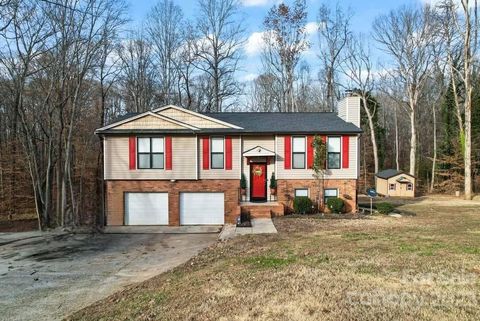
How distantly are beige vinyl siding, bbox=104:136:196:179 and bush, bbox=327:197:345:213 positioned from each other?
693 centimetres

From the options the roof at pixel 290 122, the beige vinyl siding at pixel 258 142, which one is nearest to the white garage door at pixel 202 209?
the beige vinyl siding at pixel 258 142

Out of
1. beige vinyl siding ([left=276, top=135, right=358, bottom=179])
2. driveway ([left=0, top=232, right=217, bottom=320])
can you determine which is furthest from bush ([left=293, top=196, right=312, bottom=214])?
driveway ([left=0, top=232, right=217, bottom=320])

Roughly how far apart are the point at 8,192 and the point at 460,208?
2887 centimetres

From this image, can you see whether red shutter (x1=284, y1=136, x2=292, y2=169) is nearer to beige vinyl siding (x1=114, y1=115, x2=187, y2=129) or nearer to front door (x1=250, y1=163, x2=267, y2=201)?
front door (x1=250, y1=163, x2=267, y2=201)

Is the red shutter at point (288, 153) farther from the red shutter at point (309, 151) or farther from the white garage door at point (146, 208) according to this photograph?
the white garage door at point (146, 208)

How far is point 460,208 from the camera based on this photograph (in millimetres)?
22156

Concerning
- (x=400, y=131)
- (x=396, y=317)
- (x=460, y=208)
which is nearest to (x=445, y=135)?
(x=400, y=131)

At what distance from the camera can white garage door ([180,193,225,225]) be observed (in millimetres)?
19594

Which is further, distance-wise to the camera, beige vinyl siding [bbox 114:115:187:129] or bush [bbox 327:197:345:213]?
beige vinyl siding [bbox 114:115:187:129]

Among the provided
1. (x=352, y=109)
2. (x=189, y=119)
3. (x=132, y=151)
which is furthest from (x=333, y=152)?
(x=132, y=151)

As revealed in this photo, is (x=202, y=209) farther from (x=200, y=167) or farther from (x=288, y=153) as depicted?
(x=288, y=153)

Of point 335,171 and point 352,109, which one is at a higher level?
point 352,109

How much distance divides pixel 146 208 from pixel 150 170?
1952 millimetres

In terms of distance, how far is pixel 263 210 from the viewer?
18344mm
